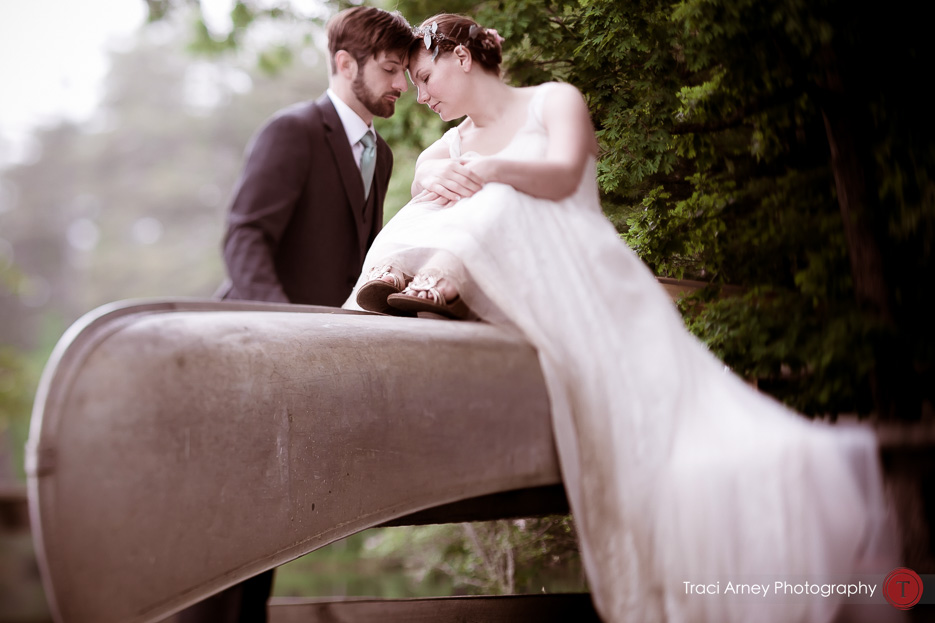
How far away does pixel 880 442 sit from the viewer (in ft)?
4.51

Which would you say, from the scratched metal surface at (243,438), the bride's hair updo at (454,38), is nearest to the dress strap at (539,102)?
the bride's hair updo at (454,38)

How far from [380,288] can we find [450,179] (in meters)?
0.28

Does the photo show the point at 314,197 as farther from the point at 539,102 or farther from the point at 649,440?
the point at 649,440

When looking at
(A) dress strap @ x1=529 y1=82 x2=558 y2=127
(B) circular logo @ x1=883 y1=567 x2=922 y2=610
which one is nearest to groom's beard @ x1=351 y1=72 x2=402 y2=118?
(A) dress strap @ x1=529 y1=82 x2=558 y2=127

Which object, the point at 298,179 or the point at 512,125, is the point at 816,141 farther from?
the point at 298,179

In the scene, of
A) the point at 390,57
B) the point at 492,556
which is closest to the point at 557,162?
the point at 390,57


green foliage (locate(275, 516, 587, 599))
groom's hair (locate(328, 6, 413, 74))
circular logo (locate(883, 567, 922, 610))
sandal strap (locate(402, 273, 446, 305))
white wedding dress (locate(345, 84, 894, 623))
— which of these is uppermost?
groom's hair (locate(328, 6, 413, 74))

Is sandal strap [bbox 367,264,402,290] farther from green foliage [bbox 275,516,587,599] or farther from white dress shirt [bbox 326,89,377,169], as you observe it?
green foliage [bbox 275,516,587,599]

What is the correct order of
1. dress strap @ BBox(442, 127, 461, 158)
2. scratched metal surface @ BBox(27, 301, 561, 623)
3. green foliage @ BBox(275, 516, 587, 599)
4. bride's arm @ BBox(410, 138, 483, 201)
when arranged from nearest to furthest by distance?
scratched metal surface @ BBox(27, 301, 561, 623)
bride's arm @ BBox(410, 138, 483, 201)
dress strap @ BBox(442, 127, 461, 158)
green foliage @ BBox(275, 516, 587, 599)

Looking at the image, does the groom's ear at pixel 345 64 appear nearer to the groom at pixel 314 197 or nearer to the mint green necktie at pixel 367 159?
the groom at pixel 314 197

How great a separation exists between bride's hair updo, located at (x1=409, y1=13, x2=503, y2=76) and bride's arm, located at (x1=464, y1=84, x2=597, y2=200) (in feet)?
0.76

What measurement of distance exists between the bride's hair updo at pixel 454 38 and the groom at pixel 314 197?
1.73 feet

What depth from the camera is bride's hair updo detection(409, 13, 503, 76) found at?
5.44ft

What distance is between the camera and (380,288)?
1.62 metres
